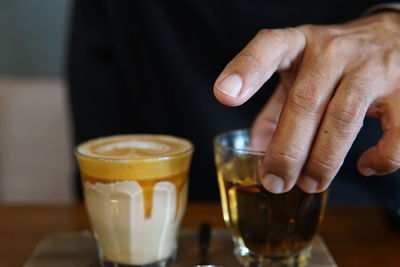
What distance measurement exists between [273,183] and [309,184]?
1.6 inches

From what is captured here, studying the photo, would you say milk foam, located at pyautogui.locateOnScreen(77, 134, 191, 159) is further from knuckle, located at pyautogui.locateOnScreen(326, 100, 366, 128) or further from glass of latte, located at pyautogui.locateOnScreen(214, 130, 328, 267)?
knuckle, located at pyautogui.locateOnScreen(326, 100, 366, 128)

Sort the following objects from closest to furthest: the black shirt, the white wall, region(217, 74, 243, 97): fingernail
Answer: region(217, 74, 243, 97): fingernail, the black shirt, the white wall

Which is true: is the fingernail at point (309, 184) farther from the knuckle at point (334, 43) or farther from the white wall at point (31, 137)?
the white wall at point (31, 137)

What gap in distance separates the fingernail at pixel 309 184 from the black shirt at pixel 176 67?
0.40m

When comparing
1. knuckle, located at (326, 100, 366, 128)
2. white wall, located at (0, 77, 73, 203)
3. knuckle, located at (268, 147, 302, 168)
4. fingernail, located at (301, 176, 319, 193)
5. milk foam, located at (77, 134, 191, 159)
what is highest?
knuckle, located at (326, 100, 366, 128)

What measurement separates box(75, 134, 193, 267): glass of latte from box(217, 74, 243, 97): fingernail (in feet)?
0.40

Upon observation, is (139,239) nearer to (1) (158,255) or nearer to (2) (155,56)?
(1) (158,255)

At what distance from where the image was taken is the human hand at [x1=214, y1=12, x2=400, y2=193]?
0.47 m

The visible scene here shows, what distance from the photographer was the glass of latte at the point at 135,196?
528 millimetres

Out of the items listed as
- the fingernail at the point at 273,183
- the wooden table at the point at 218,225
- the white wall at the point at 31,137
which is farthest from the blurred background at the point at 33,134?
the fingernail at the point at 273,183

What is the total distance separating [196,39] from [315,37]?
1.76 feet

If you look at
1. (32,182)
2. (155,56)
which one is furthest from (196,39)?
(32,182)

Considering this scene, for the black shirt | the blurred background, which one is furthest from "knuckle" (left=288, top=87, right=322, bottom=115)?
the blurred background

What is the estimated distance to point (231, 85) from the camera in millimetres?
456
